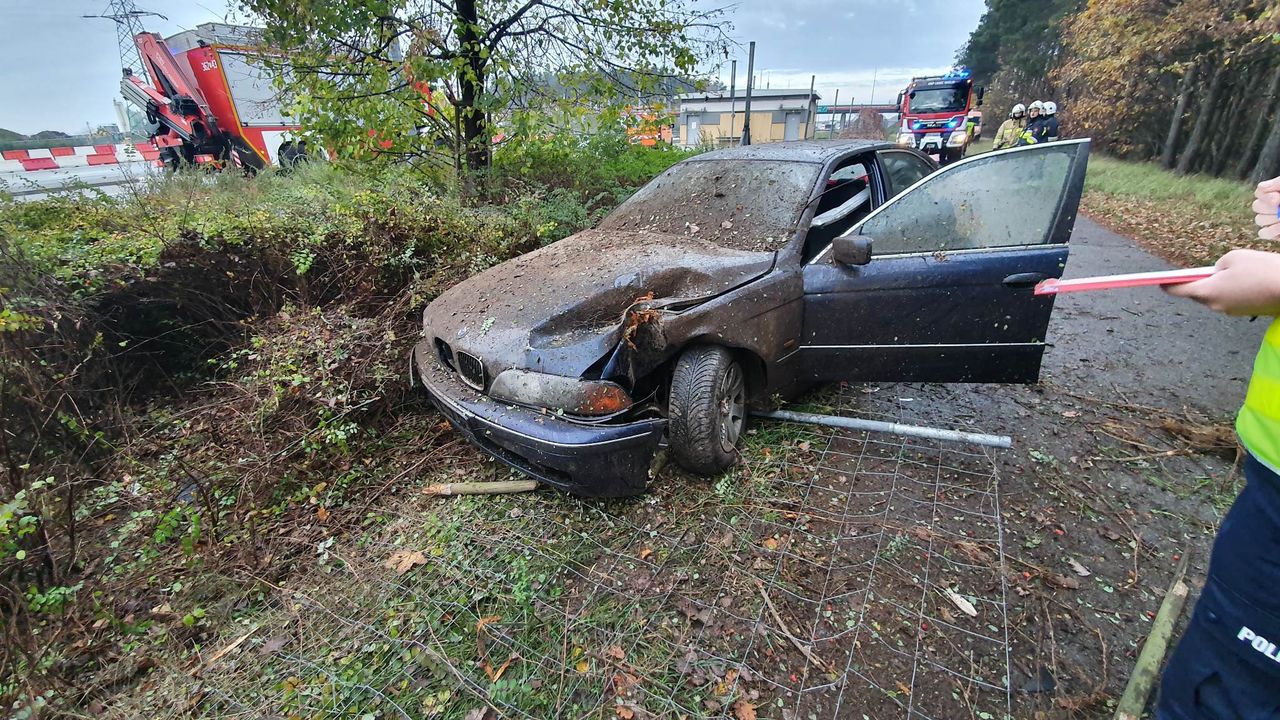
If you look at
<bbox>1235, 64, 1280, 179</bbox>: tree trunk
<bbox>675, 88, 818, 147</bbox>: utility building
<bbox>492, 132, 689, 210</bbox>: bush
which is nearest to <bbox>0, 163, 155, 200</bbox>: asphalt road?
<bbox>492, 132, 689, 210</bbox>: bush

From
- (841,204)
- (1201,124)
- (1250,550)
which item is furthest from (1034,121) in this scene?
(1250,550)

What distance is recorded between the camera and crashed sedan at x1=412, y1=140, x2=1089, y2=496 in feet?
8.35

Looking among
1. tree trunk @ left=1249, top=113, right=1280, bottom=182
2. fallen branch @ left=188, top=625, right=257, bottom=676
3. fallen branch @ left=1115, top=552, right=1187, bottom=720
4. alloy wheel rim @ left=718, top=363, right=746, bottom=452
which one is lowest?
fallen branch @ left=188, top=625, right=257, bottom=676

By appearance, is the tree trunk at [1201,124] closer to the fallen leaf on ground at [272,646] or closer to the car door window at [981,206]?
the car door window at [981,206]

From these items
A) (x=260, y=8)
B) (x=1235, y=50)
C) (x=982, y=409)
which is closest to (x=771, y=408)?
(x=982, y=409)

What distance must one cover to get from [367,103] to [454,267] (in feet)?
6.60

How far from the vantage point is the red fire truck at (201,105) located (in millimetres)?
11594

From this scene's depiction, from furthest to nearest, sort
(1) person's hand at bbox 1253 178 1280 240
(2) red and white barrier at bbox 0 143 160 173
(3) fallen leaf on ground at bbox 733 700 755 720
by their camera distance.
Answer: (2) red and white barrier at bbox 0 143 160 173 < (3) fallen leaf on ground at bbox 733 700 755 720 < (1) person's hand at bbox 1253 178 1280 240

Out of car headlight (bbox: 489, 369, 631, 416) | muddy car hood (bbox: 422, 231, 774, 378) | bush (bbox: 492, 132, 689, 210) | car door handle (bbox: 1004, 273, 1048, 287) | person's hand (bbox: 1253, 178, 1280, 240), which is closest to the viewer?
person's hand (bbox: 1253, 178, 1280, 240)

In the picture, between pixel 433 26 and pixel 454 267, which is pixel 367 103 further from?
pixel 454 267

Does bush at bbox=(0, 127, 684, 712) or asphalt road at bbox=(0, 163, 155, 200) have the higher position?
asphalt road at bbox=(0, 163, 155, 200)

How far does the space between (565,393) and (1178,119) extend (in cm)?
1964

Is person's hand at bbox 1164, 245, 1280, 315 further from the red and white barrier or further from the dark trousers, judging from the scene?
the red and white barrier

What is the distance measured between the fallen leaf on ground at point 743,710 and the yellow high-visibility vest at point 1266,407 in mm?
1485
